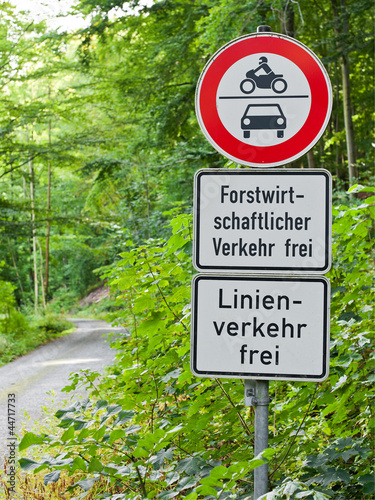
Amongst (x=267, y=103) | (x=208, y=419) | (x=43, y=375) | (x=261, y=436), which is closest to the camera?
(x=261, y=436)

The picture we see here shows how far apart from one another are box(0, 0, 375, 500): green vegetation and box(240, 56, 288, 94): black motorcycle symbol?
2.87 feet

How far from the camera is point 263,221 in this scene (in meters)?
1.80

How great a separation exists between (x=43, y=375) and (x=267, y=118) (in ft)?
32.5

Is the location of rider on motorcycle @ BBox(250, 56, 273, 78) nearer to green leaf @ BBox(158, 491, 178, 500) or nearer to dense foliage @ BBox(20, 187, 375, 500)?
dense foliage @ BBox(20, 187, 375, 500)

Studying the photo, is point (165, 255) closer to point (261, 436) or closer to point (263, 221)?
point (263, 221)

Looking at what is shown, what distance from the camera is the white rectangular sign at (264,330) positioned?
68.5 inches

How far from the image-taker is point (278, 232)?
1786 mm

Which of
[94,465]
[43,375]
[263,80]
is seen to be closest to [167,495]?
[94,465]

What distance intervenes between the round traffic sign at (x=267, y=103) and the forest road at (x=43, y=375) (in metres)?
3.83

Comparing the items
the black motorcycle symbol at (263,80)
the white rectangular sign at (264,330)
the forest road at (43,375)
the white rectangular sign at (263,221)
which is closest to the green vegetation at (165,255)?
the white rectangular sign at (264,330)

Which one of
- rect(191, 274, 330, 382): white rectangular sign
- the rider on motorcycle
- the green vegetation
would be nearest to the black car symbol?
the rider on motorcycle

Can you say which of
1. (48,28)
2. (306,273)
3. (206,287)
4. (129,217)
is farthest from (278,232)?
(48,28)

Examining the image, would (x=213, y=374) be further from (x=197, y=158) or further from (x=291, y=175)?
(x=197, y=158)

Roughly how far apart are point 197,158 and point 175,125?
186 cm
